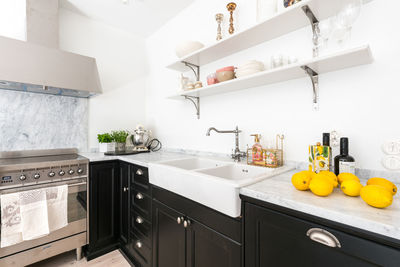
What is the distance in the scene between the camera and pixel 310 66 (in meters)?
1.08

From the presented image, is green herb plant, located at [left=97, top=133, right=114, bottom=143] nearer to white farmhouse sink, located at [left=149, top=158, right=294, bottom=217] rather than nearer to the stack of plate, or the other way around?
white farmhouse sink, located at [left=149, top=158, right=294, bottom=217]

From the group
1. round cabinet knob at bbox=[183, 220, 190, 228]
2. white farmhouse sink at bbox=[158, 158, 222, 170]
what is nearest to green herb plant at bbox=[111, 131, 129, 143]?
white farmhouse sink at bbox=[158, 158, 222, 170]

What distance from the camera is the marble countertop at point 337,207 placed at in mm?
535

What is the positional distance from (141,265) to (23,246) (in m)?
A: 0.96

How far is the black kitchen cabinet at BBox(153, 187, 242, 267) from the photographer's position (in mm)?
909

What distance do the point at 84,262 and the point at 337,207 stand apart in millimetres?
2213

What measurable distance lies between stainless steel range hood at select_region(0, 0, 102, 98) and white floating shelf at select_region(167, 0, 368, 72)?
3.51ft

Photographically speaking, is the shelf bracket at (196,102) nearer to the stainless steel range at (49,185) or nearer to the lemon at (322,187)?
the stainless steel range at (49,185)

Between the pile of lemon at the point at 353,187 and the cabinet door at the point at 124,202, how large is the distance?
1555 mm

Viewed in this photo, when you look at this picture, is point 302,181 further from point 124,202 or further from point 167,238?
point 124,202

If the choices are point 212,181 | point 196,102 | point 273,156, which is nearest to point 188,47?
point 196,102

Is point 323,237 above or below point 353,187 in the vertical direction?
below

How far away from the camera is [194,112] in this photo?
6.92 ft

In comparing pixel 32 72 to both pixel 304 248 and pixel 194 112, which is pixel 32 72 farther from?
pixel 304 248
